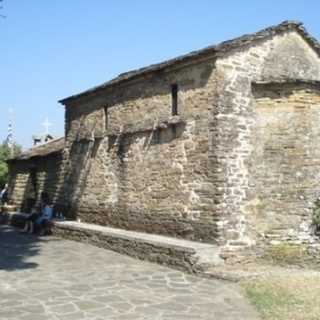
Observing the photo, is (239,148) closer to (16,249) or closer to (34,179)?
(16,249)

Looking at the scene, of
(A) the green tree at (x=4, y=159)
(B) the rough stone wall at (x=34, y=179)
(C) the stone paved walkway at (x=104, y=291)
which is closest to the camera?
(C) the stone paved walkway at (x=104, y=291)

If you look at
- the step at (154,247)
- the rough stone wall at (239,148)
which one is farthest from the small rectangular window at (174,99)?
the step at (154,247)

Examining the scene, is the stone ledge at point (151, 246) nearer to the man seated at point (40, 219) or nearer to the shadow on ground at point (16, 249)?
the shadow on ground at point (16, 249)

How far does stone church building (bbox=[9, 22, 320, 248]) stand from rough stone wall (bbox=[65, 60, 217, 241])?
3 centimetres

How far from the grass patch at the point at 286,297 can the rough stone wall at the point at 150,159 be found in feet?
6.71

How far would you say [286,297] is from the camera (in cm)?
804

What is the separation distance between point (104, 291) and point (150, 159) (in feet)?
15.9

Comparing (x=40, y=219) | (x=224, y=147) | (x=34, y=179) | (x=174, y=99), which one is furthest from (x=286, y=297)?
(x=34, y=179)

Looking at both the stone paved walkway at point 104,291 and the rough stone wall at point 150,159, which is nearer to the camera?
the stone paved walkway at point 104,291

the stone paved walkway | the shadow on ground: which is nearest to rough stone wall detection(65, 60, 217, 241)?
the stone paved walkway

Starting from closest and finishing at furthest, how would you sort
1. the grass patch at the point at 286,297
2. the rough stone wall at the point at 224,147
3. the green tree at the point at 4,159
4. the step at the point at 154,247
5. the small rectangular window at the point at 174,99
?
the grass patch at the point at 286,297 < the step at the point at 154,247 < the rough stone wall at the point at 224,147 < the small rectangular window at the point at 174,99 < the green tree at the point at 4,159

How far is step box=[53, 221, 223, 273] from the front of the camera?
10.2 m

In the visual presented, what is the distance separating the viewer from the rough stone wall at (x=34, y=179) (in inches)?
722

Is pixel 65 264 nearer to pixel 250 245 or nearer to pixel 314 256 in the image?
pixel 250 245
